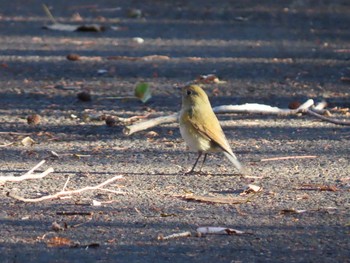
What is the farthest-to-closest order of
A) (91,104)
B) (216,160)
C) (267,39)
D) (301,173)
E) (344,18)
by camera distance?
(344,18) → (267,39) → (91,104) → (216,160) → (301,173)

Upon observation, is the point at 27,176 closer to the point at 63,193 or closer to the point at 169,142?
the point at 63,193

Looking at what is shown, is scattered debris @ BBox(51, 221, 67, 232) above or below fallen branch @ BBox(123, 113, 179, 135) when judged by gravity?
above

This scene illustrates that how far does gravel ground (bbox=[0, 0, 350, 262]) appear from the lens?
17.1ft

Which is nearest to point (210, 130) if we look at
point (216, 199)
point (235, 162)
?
point (235, 162)

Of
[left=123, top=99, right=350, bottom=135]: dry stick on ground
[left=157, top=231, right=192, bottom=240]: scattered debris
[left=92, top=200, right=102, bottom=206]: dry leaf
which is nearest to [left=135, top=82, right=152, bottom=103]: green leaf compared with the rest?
[left=123, top=99, right=350, bottom=135]: dry stick on ground

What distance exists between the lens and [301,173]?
6785mm

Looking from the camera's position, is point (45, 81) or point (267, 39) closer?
point (45, 81)

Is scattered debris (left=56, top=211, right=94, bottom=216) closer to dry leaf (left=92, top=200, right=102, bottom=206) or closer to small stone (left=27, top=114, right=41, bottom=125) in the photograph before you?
dry leaf (left=92, top=200, right=102, bottom=206)

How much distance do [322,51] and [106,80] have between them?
3.23m

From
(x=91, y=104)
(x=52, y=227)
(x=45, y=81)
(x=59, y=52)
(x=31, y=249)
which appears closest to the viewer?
(x=31, y=249)

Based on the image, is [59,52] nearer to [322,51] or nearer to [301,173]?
[322,51]

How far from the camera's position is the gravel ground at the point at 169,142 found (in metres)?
5.22

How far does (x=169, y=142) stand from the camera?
7.77 m

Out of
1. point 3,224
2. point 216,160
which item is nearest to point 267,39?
point 216,160
